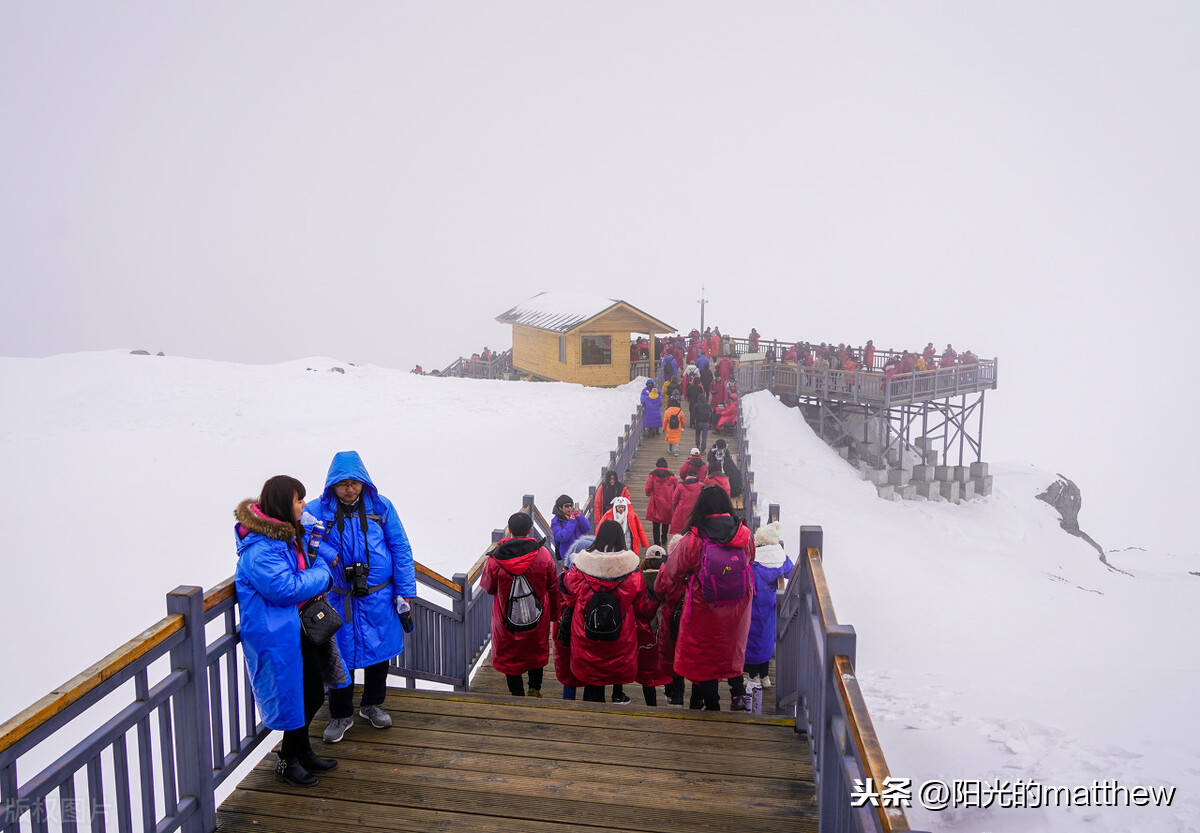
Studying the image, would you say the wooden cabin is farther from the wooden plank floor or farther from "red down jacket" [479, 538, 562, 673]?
the wooden plank floor

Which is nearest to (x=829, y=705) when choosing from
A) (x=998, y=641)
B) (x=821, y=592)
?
(x=821, y=592)

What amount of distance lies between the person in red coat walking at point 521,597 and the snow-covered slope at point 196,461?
1083cm

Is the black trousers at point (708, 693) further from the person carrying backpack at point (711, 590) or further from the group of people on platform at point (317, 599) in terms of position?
the group of people on platform at point (317, 599)

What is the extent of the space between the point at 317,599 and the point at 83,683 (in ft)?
4.53

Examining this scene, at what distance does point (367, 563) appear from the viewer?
504cm

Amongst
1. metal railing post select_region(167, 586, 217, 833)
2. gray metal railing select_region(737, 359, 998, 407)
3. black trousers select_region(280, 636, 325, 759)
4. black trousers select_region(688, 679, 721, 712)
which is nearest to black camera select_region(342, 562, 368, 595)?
black trousers select_region(280, 636, 325, 759)

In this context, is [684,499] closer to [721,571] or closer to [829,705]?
[721,571]

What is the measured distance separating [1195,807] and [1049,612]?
11.5 meters

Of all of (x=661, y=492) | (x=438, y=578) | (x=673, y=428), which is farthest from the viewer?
(x=673, y=428)

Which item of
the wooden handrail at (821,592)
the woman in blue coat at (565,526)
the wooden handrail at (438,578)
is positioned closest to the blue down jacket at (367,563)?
the wooden handrail at (438,578)

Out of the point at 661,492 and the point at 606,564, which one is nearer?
the point at 606,564

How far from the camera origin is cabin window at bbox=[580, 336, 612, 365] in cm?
3177

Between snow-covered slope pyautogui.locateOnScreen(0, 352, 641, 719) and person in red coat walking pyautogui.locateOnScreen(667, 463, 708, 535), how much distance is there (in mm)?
7699

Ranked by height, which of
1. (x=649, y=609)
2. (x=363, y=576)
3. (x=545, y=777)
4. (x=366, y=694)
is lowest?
(x=545, y=777)
